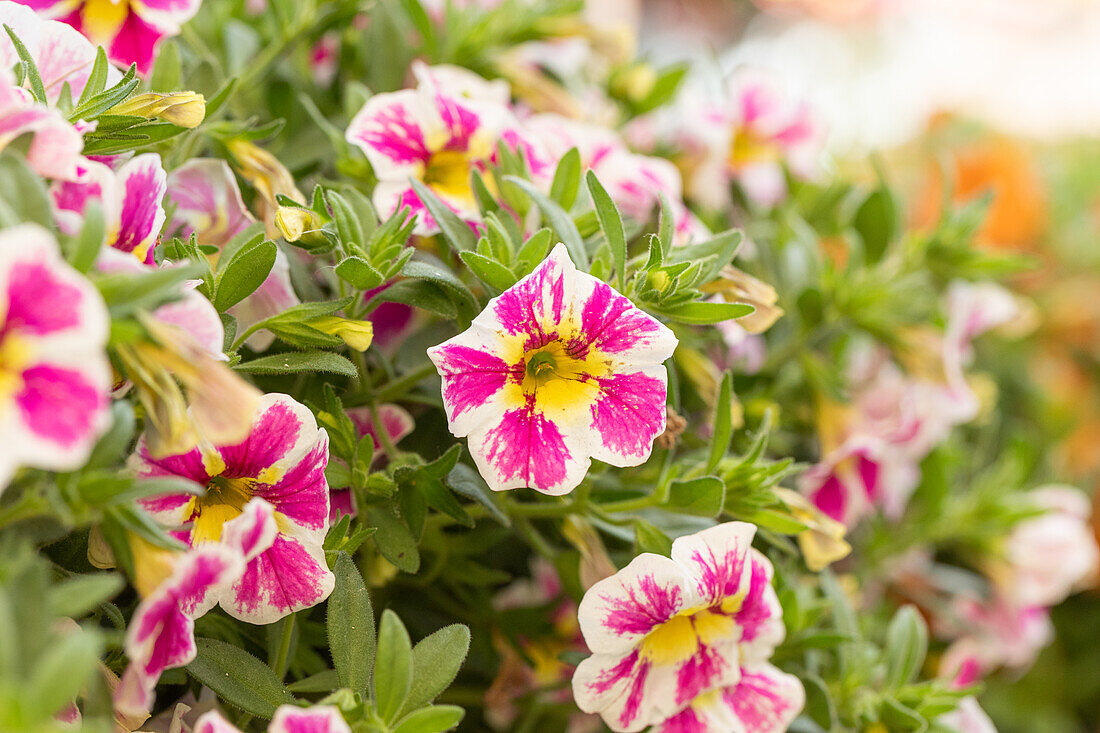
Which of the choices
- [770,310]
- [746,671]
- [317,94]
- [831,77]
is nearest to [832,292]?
[770,310]

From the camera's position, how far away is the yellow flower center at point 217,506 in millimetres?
441

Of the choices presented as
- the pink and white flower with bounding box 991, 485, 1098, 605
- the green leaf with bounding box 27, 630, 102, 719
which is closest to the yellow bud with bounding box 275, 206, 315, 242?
the green leaf with bounding box 27, 630, 102, 719

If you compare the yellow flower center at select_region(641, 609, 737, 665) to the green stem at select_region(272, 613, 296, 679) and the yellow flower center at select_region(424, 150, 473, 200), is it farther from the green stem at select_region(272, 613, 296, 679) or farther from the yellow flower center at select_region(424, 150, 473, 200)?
the yellow flower center at select_region(424, 150, 473, 200)

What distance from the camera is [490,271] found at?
458mm

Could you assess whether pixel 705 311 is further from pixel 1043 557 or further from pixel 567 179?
pixel 1043 557

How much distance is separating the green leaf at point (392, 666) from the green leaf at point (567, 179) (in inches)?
10.7

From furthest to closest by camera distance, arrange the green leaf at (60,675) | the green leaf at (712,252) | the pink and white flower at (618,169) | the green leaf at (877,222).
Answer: the green leaf at (877,222) < the pink and white flower at (618,169) < the green leaf at (712,252) < the green leaf at (60,675)

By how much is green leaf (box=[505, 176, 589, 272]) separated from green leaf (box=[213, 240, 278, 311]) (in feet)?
0.47

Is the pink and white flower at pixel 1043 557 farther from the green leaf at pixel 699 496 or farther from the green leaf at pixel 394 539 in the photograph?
the green leaf at pixel 394 539

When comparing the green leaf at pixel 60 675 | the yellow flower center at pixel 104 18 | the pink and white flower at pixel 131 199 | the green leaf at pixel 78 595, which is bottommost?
the green leaf at pixel 78 595

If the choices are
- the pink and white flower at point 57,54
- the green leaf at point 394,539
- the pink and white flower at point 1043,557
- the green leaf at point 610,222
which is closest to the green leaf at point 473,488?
the green leaf at point 394,539

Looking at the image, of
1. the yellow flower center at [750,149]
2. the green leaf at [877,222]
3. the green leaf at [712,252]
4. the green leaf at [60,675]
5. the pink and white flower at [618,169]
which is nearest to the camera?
the green leaf at [60,675]

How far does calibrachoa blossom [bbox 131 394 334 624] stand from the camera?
1.42ft

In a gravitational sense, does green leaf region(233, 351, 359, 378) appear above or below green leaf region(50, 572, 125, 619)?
below
